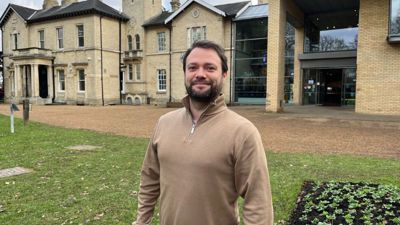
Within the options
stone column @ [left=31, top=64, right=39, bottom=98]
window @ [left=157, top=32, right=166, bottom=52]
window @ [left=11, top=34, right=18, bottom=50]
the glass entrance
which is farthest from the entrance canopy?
window @ [left=11, top=34, right=18, bottom=50]

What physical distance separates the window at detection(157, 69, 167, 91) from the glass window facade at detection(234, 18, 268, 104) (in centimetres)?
706

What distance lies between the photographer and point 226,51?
93.7 ft

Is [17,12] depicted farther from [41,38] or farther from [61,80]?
[61,80]

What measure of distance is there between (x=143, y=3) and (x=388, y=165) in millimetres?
30494

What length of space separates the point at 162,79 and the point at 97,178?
2734 centimetres

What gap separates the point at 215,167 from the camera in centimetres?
197

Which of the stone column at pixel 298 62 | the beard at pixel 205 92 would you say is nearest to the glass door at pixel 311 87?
the stone column at pixel 298 62

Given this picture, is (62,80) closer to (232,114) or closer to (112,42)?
(112,42)

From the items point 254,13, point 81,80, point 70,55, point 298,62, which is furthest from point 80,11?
point 298,62

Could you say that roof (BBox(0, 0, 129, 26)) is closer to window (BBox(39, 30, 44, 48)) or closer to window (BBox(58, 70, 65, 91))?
window (BBox(39, 30, 44, 48))

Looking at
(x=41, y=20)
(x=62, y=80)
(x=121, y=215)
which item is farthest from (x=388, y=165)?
(x=41, y=20)

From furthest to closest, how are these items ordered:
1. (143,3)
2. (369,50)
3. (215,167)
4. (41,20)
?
1. (41,20)
2. (143,3)
3. (369,50)
4. (215,167)

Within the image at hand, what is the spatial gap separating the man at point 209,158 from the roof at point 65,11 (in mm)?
32361

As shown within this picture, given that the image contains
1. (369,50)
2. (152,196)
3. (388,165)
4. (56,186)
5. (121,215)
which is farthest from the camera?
(369,50)
